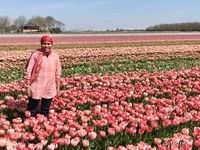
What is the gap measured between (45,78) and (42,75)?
0.24 feet

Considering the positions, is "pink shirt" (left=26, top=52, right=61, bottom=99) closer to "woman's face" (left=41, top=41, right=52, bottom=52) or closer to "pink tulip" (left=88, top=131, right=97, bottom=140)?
"woman's face" (left=41, top=41, right=52, bottom=52)

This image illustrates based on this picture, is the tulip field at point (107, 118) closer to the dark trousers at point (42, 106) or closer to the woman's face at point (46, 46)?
the dark trousers at point (42, 106)

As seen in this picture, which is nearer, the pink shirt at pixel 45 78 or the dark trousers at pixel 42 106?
the pink shirt at pixel 45 78

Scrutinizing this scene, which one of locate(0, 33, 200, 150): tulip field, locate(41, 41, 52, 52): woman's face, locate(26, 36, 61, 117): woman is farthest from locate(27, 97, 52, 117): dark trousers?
locate(41, 41, 52, 52): woman's face

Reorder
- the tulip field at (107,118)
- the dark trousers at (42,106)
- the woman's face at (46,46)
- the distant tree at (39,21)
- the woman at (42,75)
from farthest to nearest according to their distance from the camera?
the distant tree at (39,21), the dark trousers at (42,106), the woman at (42,75), the woman's face at (46,46), the tulip field at (107,118)

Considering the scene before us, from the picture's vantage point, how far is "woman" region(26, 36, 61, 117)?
6.59 meters

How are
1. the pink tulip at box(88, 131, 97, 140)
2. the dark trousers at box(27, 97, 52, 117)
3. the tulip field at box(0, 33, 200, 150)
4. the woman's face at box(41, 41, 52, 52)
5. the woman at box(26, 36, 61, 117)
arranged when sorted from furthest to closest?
the dark trousers at box(27, 97, 52, 117) < the woman at box(26, 36, 61, 117) < the woman's face at box(41, 41, 52, 52) < the pink tulip at box(88, 131, 97, 140) < the tulip field at box(0, 33, 200, 150)

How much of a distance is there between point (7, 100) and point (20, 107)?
0.77 m

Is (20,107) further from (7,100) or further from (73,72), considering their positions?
(73,72)

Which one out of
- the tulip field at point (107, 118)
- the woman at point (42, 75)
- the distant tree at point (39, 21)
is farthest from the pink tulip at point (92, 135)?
the distant tree at point (39, 21)

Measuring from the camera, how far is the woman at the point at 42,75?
21.6 feet

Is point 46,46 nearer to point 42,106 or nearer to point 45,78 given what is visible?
point 45,78

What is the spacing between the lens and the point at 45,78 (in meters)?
6.74

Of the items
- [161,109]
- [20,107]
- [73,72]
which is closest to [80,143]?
[161,109]
